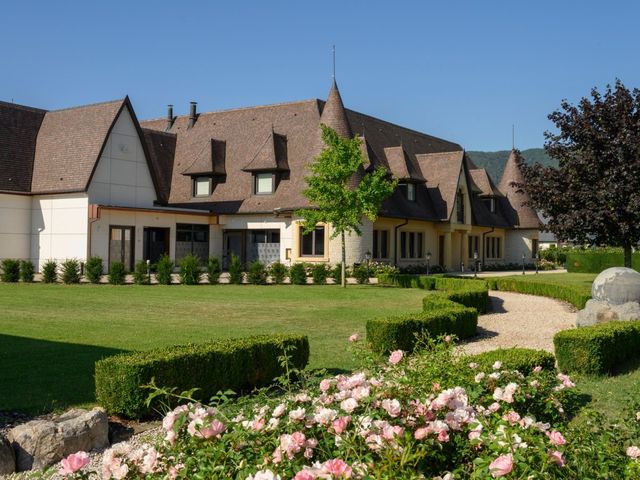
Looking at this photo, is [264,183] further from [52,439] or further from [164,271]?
[52,439]

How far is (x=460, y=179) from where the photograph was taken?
40688mm

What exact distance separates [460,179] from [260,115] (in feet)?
42.5

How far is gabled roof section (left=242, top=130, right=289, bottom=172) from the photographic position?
34.3 metres

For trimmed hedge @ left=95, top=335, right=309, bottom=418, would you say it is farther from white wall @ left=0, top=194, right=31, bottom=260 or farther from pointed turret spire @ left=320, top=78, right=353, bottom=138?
white wall @ left=0, top=194, right=31, bottom=260

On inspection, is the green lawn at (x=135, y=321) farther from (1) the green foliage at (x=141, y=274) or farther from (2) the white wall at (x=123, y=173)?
(2) the white wall at (x=123, y=173)

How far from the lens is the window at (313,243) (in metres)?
33.3

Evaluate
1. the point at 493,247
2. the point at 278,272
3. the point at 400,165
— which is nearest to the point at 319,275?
the point at 278,272

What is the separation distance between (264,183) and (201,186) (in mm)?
4375

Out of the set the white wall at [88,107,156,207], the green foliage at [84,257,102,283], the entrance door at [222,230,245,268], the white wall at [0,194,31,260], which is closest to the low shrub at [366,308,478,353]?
the green foliage at [84,257,102,283]

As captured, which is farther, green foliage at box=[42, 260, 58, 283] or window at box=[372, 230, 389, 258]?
window at box=[372, 230, 389, 258]

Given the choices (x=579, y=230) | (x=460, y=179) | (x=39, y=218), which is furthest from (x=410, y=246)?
(x=39, y=218)

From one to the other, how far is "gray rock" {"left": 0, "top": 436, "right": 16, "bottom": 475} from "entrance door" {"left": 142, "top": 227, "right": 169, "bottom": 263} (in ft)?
93.7

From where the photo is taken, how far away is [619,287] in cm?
1500

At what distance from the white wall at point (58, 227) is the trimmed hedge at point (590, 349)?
25.3 m
